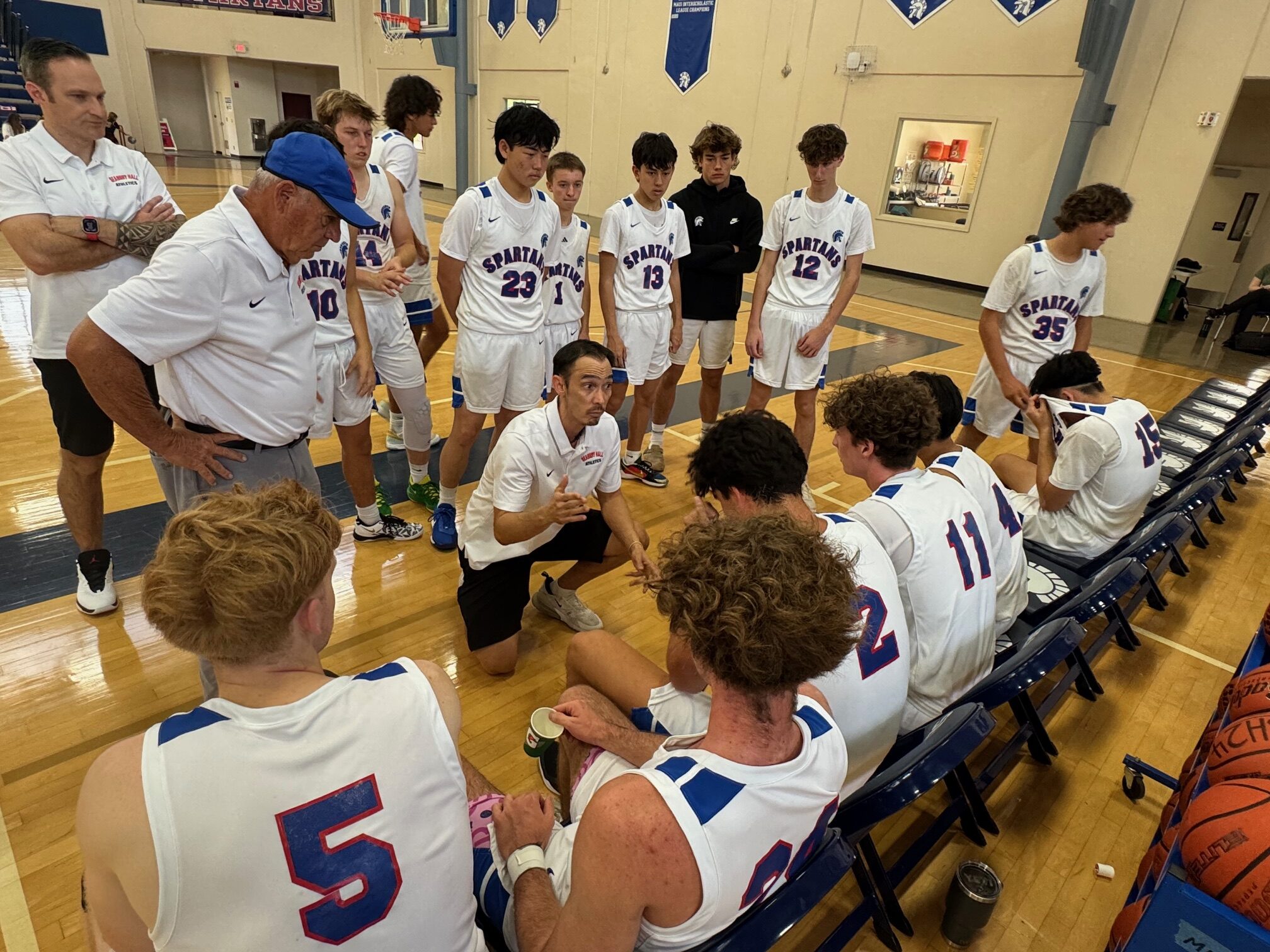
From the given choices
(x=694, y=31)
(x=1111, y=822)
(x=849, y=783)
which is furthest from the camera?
(x=694, y=31)

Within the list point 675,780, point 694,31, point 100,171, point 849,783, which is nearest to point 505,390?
point 100,171

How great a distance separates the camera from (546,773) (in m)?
2.09

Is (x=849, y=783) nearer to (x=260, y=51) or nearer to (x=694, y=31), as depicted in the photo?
(x=694, y=31)

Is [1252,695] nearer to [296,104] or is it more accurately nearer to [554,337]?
[554,337]

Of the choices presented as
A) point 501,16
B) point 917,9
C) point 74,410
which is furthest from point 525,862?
point 501,16

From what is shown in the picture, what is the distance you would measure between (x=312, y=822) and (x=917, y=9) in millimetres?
14078

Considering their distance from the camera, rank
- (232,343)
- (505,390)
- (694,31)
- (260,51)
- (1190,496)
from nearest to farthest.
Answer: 1. (232,343)
2. (1190,496)
3. (505,390)
4. (694,31)
5. (260,51)

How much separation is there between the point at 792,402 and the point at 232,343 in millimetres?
5163

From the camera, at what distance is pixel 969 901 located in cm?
190

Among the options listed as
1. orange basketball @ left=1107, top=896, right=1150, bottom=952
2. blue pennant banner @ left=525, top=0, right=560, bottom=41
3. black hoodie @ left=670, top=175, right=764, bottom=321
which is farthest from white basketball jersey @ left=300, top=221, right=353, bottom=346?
blue pennant banner @ left=525, top=0, right=560, bottom=41

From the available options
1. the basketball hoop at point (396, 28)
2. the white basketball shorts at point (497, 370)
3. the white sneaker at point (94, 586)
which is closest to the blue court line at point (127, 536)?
the white sneaker at point (94, 586)

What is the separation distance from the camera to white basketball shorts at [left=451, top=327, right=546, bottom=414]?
3781mm

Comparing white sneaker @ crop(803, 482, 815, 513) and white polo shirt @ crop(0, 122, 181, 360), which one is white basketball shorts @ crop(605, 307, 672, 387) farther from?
white polo shirt @ crop(0, 122, 181, 360)

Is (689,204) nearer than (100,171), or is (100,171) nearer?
(100,171)
